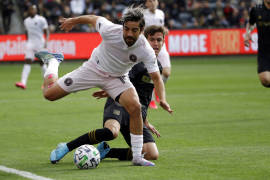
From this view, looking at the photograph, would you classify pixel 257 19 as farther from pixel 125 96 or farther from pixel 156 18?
pixel 125 96

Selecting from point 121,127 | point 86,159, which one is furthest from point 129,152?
point 86,159

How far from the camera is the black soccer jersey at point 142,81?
28.0 feet

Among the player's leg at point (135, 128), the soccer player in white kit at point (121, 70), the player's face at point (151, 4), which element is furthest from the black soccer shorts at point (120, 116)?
the player's face at point (151, 4)

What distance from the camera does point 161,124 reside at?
11.4 metres

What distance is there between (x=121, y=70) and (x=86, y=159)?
3.83 feet

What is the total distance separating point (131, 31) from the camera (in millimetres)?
7094

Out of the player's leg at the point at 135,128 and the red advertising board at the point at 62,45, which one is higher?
the player's leg at the point at 135,128

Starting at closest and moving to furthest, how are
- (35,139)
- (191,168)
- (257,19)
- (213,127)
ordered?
(191,168) < (35,139) < (213,127) < (257,19)

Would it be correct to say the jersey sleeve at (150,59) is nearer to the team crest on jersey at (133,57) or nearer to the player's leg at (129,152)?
the team crest on jersey at (133,57)

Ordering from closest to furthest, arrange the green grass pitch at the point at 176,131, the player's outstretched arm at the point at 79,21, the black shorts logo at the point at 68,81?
the green grass pitch at the point at 176,131
the black shorts logo at the point at 68,81
the player's outstretched arm at the point at 79,21

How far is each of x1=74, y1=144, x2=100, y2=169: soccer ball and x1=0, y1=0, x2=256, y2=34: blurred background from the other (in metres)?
21.8

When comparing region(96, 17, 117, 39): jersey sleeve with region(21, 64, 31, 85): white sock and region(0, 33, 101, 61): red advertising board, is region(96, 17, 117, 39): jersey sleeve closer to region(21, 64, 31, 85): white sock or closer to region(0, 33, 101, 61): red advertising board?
region(21, 64, 31, 85): white sock

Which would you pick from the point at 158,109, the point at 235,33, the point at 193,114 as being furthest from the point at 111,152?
the point at 235,33

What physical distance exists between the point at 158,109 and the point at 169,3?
66.3 feet
